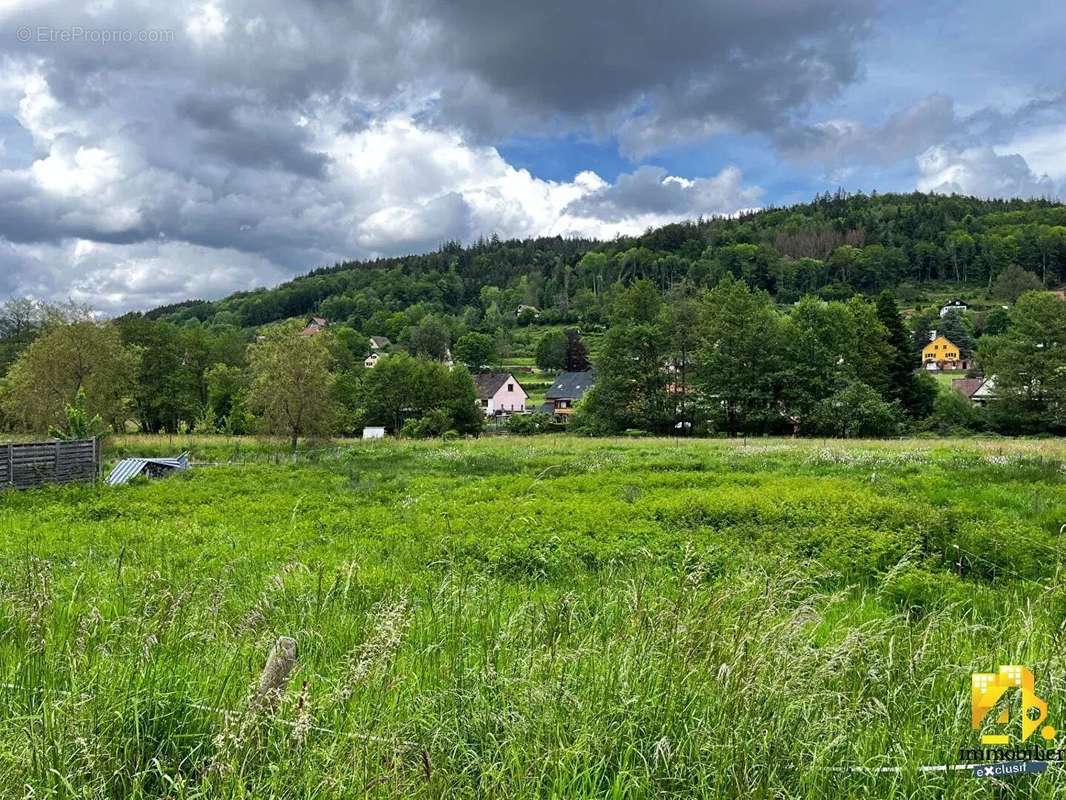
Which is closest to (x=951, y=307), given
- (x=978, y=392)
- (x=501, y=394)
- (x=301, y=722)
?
(x=978, y=392)

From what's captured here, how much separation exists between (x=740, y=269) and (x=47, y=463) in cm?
15133

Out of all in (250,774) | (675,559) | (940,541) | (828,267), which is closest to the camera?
(250,774)

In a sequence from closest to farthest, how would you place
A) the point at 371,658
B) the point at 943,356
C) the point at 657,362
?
the point at 371,658 < the point at 657,362 < the point at 943,356

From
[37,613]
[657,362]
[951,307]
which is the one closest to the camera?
[37,613]

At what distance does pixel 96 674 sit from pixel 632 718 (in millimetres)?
2847

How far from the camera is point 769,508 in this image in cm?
1286

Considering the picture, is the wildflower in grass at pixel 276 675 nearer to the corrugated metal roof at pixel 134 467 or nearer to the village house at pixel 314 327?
the corrugated metal roof at pixel 134 467

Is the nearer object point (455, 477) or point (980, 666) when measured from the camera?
point (980, 666)

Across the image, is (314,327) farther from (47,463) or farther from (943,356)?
(943,356)

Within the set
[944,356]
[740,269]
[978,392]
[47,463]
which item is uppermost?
[740,269]

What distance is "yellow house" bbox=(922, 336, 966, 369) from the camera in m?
109

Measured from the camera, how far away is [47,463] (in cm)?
2091

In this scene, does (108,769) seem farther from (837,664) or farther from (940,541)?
(940,541)

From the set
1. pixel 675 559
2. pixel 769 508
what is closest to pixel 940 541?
pixel 769 508
